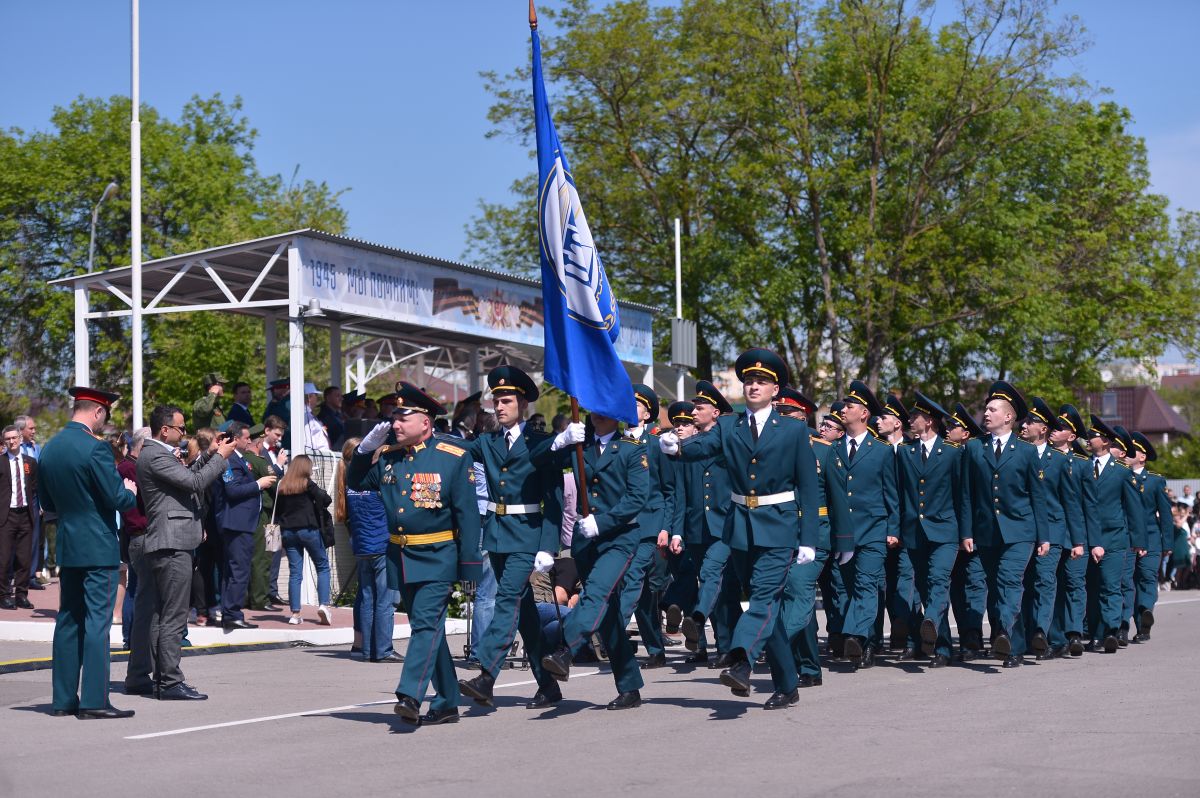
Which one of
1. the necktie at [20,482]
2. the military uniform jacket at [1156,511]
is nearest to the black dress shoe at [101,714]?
the necktie at [20,482]

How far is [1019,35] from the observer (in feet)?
120

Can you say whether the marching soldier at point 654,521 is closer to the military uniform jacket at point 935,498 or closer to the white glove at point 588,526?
the military uniform jacket at point 935,498

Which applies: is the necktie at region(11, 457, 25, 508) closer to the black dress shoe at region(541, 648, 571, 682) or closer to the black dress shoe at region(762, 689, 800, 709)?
the black dress shoe at region(541, 648, 571, 682)

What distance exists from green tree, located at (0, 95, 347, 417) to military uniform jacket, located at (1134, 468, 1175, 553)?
3369 centimetres

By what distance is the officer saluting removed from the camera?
31.1ft

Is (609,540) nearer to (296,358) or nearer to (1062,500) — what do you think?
(1062,500)

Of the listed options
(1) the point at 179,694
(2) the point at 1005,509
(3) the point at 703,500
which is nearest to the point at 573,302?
(3) the point at 703,500

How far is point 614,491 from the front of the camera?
10.1m

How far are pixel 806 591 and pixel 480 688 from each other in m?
2.31

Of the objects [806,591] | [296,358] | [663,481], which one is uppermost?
[296,358]

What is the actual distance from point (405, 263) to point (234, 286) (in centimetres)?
302

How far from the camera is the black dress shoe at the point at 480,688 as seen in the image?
9.56 m

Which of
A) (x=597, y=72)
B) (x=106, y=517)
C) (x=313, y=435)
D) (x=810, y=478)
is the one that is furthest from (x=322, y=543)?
(x=597, y=72)

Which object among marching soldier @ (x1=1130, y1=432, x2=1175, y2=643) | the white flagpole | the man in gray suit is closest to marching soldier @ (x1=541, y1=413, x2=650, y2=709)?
the man in gray suit
